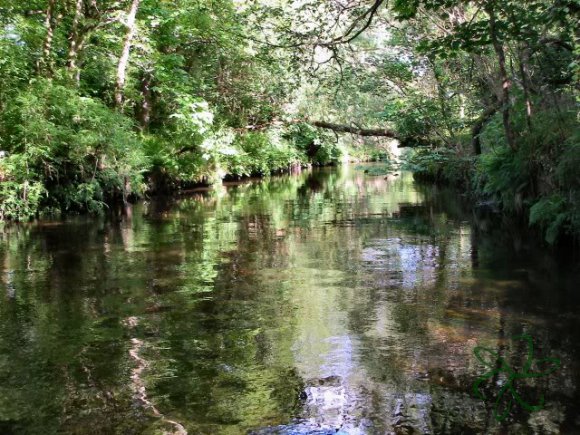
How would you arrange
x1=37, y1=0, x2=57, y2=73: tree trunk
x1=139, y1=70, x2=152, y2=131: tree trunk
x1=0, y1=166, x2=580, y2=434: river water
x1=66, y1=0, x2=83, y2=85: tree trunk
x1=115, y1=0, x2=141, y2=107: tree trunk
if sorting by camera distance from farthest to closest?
x1=139, y1=70, x2=152, y2=131: tree trunk
x1=115, y1=0, x2=141, y2=107: tree trunk
x1=66, y1=0, x2=83, y2=85: tree trunk
x1=37, y1=0, x2=57, y2=73: tree trunk
x1=0, y1=166, x2=580, y2=434: river water

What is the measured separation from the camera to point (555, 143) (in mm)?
11023

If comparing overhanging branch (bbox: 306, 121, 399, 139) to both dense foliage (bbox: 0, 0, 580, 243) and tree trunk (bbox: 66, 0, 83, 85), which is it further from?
tree trunk (bbox: 66, 0, 83, 85)

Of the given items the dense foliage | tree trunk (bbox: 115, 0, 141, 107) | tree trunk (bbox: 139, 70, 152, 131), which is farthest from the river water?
tree trunk (bbox: 139, 70, 152, 131)

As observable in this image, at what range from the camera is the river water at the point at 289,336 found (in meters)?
4.36

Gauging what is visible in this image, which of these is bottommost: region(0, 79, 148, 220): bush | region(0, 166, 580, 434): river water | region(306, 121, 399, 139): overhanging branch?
region(0, 166, 580, 434): river water

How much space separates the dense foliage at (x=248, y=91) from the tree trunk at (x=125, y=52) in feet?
0.25

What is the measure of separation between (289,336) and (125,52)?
1644 cm

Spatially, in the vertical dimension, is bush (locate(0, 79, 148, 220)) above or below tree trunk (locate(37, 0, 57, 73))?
below

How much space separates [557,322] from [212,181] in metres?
24.1

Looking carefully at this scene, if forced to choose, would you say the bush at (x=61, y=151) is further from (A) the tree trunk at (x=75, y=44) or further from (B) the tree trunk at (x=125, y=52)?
(B) the tree trunk at (x=125, y=52)

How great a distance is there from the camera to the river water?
14.3 feet

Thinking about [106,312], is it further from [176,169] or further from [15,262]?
[176,169]

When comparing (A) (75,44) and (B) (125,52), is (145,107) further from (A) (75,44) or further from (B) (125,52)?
(A) (75,44)

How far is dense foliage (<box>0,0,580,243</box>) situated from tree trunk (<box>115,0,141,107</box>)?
0.08 m
